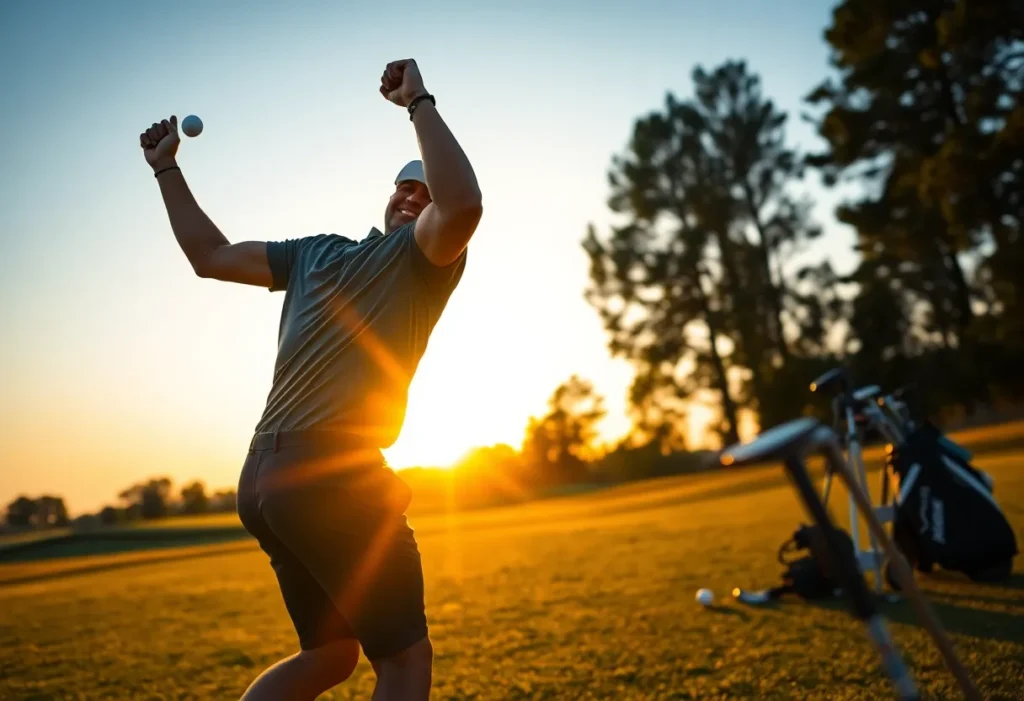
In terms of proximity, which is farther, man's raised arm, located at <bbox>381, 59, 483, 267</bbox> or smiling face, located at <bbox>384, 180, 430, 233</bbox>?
smiling face, located at <bbox>384, 180, 430, 233</bbox>

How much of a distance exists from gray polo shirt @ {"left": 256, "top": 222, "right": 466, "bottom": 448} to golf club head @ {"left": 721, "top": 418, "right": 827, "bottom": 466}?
883mm

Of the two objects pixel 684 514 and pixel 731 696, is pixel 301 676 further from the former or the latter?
pixel 684 514

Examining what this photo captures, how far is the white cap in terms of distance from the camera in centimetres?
238

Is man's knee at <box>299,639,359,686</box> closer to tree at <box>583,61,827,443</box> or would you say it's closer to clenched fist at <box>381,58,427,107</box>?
clenched fist at <box>381,58,427,107</box>

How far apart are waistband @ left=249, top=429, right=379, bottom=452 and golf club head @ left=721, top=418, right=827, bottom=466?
0.89 m

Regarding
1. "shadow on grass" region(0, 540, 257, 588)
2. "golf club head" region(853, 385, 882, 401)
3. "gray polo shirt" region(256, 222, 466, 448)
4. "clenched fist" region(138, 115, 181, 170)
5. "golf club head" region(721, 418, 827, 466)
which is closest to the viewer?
"golf club head" region(721, 418, 827, 466)

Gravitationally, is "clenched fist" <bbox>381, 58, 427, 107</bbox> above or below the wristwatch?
above

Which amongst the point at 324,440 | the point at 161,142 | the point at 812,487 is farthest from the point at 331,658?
the point at 161,142

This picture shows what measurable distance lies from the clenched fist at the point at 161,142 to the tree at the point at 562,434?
50.0m

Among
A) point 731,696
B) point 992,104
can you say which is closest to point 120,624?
point 731,696

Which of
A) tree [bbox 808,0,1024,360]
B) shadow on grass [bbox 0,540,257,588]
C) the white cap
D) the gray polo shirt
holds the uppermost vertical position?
Result: tree [bbox 808,0,1024,360]

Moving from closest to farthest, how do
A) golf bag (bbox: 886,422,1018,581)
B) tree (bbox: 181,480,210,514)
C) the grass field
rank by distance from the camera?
1. the grass field
2. golf bag (bbox: 886,422,1018,581)
3. tree (bbox: 181,480,210,514)

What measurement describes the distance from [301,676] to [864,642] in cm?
287

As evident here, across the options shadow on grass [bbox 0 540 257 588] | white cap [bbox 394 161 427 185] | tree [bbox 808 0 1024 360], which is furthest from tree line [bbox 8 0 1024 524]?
white cap [bbox 394 161 427 185]
